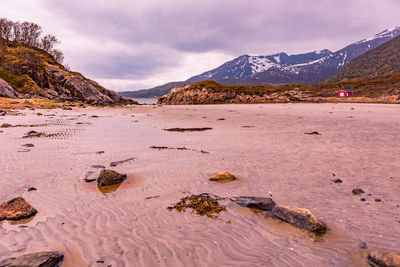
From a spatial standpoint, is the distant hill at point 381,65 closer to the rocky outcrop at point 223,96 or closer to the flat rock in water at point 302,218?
the rocky outcrop at point 223,96

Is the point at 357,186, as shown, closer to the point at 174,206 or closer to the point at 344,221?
the point at 344,221

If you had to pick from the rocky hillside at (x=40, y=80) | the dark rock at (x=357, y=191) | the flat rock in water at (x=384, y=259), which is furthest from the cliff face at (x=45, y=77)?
the flat rock in water at (x=384, y=259)

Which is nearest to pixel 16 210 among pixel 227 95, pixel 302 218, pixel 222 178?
pixel 222 178

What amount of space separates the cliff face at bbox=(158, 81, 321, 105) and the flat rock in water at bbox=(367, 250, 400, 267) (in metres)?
63.8

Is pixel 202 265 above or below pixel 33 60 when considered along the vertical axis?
below

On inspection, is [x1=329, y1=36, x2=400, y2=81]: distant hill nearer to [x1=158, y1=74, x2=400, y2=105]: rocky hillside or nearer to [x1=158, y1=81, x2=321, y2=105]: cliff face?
[x1=158, y1=74, x2=400, y2=105]: rocky hillside

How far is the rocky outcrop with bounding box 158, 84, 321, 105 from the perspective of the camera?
6638cm

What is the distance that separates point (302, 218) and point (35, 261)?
4.56m

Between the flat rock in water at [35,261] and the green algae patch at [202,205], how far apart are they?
8.00 feet

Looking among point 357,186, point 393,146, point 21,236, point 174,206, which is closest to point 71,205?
point 21,236

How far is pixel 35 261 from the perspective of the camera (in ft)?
10.1

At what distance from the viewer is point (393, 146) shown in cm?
1050

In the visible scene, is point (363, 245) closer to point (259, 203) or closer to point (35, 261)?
point (259, 203)

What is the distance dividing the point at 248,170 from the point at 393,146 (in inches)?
320
